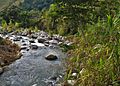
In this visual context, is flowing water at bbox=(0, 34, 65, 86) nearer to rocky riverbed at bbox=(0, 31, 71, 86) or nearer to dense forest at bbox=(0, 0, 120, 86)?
rocky riverbed at bbox=(0, 31, 71, 86)

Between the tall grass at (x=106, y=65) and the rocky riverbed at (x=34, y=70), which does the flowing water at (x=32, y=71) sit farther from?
the tall grass at (x=106, y=65)

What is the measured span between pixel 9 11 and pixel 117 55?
113ft

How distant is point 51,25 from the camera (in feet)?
99.7

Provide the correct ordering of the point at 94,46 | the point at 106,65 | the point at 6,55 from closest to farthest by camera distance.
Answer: the point at 106,65 → the point at 94,46 → the point at 6,55

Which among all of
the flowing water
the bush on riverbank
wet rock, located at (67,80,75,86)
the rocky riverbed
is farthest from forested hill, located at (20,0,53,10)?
wet rock, located at (67,80,75,86)

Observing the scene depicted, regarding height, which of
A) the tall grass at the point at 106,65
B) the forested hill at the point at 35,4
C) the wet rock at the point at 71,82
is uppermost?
the tall grass at the point at 106,65

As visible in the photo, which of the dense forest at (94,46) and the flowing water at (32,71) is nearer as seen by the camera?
the dense forest at (94,46)

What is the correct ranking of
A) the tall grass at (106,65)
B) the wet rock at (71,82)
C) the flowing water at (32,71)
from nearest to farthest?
the tall grass at (106,65) → the wet rock at (71,82) → the flowing water at (32,71)

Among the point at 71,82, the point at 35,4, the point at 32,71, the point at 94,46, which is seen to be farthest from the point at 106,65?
the point at 35,4

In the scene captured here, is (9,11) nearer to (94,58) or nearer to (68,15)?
(68,15)

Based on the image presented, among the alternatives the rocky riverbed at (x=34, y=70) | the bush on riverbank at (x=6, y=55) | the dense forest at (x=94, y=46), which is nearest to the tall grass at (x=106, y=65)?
the dense forest at (x=94, y=46)

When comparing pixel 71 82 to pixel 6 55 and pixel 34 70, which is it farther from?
pixel 6 55

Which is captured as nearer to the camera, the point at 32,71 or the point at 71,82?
the point at 71,82

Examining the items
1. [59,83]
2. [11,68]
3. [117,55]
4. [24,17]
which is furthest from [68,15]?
[24,17]
